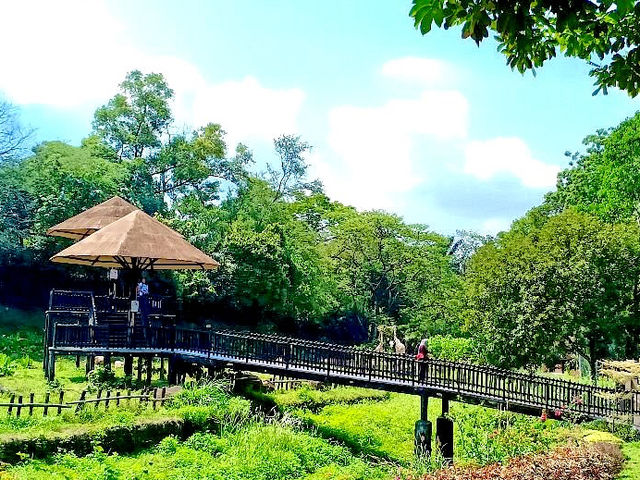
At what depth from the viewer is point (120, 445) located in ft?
39.9

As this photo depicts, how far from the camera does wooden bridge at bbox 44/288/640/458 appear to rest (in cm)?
1619

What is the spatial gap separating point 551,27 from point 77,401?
1191 cm

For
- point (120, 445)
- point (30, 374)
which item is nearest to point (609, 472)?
point (120, 445)

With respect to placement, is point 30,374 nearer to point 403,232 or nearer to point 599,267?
point 599,267

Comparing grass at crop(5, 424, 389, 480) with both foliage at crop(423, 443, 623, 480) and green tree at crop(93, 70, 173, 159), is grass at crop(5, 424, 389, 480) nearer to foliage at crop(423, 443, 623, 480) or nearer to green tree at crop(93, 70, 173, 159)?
foliage at crop(423, 443, 623, 480)

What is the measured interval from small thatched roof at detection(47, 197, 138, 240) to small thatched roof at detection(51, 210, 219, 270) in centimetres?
143

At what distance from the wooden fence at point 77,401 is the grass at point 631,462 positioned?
385 inches

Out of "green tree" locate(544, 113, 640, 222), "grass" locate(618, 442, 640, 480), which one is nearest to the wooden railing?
"grass" locate(618, 442, 640, 480)

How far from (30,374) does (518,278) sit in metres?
18.4

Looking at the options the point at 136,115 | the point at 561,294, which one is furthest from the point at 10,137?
the point at 561,294

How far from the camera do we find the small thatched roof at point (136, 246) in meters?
16.6

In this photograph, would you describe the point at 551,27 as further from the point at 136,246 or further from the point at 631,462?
the point at 136,246

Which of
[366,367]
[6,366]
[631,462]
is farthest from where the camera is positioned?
[366,367]

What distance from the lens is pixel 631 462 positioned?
40.2 feet
